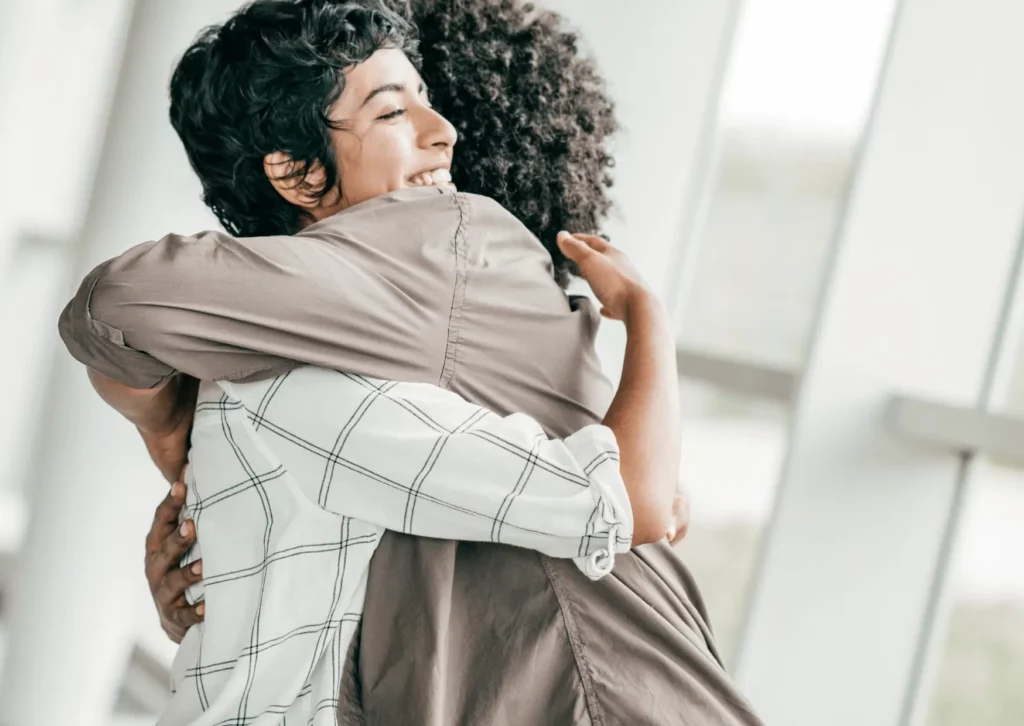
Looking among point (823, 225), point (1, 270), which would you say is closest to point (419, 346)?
point (823, 225)

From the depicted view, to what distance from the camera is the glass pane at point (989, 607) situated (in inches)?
69.6

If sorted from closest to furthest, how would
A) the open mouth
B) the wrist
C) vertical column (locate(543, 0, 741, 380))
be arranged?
the wrist → the open mouth → vertical column (locate(543, 0, 741, 380))

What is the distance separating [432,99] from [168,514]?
2.13ft

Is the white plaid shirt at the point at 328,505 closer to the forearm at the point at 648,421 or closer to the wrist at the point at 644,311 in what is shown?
the forearm at the point at 648,421

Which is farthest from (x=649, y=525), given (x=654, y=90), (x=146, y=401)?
(x=654, y=90)

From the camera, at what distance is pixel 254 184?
1.39m

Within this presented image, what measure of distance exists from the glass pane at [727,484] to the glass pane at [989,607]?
1.63ft

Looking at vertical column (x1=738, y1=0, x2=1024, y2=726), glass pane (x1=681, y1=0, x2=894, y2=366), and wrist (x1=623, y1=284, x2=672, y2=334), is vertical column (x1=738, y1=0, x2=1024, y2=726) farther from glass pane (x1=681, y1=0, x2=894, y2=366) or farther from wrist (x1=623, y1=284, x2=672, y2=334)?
wrist (x1=623, y1=284, x2=672, y2=334)

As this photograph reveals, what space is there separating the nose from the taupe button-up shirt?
14 centimetres

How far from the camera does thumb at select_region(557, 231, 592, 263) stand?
1312 mm

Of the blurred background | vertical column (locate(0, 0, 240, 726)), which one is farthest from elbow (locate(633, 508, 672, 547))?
vertical column (locate(0, 0, 240, 726))

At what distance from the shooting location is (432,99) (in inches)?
59.9

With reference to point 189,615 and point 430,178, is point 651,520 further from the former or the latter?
point 189,615

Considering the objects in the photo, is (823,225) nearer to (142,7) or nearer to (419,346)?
(419,346)
